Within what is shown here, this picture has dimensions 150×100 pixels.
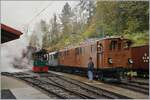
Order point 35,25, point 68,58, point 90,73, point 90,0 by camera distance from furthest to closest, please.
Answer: point 35,25
point 90,0
point 68,58
point 90,73

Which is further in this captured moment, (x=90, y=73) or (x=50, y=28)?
(x=50, y=28)

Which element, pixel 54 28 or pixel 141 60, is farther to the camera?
pixel 54 28

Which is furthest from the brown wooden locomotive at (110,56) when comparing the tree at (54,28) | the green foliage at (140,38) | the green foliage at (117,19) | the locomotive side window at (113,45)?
the tree at (54,28)

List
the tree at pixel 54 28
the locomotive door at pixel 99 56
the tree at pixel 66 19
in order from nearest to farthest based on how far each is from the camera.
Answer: the locomotive door at pixel 99 56 → the tree at pixel 66 19 → the tree at pixel 54 28

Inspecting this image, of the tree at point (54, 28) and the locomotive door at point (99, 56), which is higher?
the tree at point (54, 28)

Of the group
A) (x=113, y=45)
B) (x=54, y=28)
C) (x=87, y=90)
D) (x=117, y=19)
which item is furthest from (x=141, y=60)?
(x=54, y=28)

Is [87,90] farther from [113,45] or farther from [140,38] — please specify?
[140,38]

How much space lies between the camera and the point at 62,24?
82.8m

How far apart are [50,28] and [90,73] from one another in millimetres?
61997

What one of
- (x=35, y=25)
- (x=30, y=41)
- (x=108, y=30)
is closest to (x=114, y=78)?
(x=108, y=30)

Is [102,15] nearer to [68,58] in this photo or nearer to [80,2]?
[68,58]

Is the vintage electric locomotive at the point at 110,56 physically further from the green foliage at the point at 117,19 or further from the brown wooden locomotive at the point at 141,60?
the green foliage at the point at 117,19

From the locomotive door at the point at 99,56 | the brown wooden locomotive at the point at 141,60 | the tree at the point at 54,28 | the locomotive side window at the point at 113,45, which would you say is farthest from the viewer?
the tree at the point at 54,28

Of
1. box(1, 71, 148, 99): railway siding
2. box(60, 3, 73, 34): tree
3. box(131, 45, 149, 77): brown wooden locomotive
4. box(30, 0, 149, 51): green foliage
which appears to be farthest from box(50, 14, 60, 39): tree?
box(1, 71, 148, 99): railway siding
